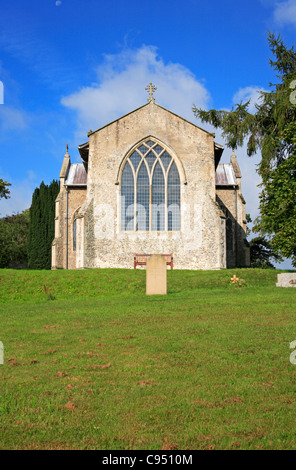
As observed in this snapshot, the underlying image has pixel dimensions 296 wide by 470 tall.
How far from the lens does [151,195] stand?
29312 millimetres

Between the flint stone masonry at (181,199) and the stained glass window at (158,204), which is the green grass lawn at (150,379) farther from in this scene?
the stained glass window at (158,204)

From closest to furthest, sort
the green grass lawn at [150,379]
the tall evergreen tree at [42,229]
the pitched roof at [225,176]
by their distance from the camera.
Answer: the green grass lawn at [150,379]
the pitched roof at [225,176]
the tall evergreen tree at [42,229]

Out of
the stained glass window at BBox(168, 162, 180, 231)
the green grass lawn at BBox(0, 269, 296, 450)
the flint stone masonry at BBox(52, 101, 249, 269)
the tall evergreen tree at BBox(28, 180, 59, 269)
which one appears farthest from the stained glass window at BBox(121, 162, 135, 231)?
the green grass lawn at BBox(0, 269, 296, 450)

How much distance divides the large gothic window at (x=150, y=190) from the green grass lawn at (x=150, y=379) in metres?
17.7

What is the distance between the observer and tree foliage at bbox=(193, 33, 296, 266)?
22.1m

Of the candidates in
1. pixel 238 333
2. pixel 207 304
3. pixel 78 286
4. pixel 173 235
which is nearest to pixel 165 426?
pixel 238 333

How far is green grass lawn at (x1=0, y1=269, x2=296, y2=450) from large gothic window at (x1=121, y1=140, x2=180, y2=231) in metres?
17.7

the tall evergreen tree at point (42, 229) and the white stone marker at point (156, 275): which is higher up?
the tall evergreen tree at point (42, 229)

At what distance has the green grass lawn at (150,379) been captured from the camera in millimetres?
4012

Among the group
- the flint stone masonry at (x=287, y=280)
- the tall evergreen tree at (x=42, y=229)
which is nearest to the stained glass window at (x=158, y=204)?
the flint stone masonry at (x=287, y=280)

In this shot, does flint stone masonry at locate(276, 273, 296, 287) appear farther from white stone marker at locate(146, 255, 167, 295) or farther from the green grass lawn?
the green grass lawn

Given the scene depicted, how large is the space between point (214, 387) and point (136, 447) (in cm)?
178

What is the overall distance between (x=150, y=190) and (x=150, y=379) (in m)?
24.2

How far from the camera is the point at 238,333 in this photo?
8445 mm
